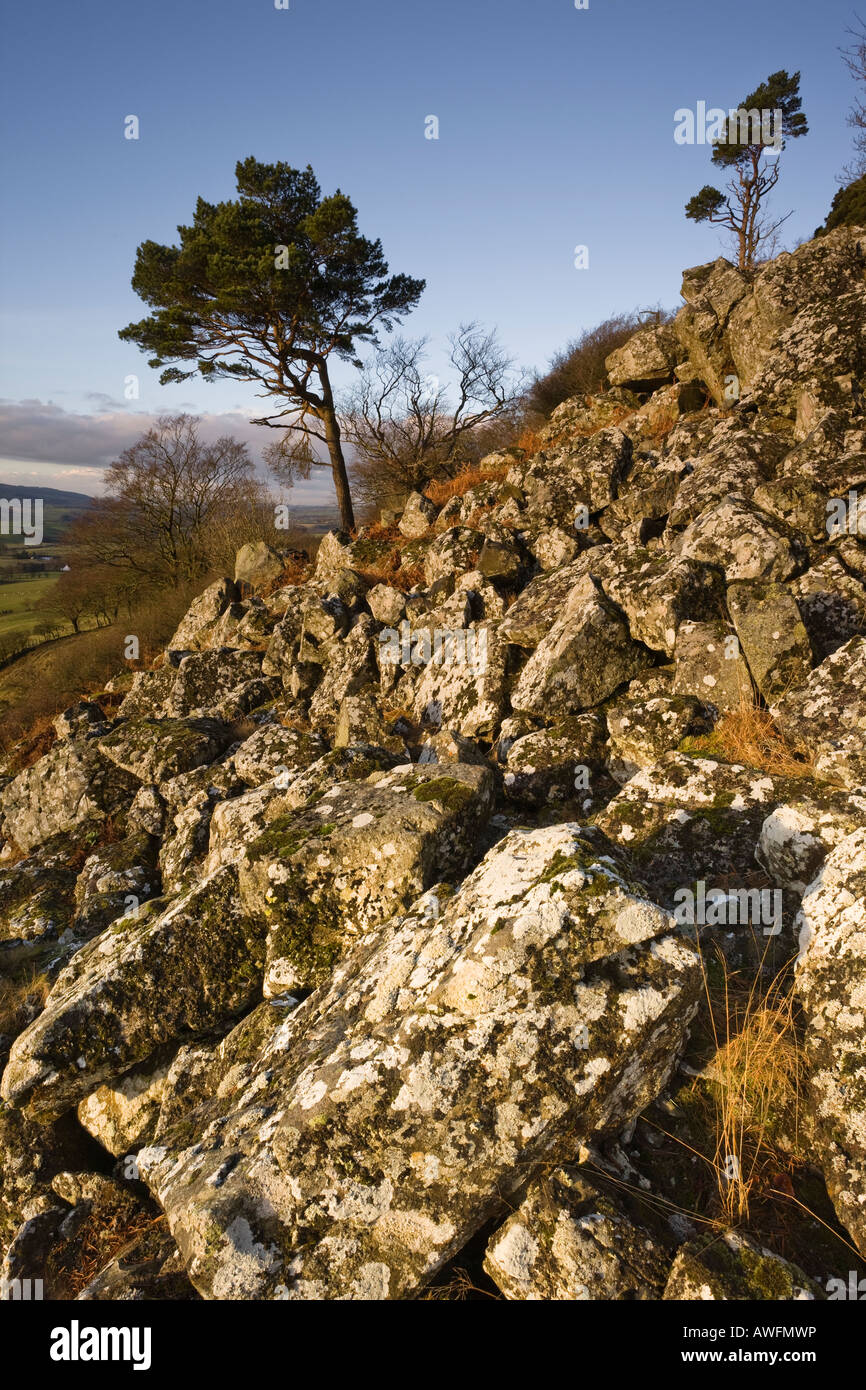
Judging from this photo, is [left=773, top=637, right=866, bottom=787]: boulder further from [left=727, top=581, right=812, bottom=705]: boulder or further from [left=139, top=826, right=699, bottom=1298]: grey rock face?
[left=139, top=826, right=699, bottom=1298]: grey rock face

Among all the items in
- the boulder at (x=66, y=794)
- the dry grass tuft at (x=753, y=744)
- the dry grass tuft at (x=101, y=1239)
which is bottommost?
the dry grass tuft at (x=101, y=1239)

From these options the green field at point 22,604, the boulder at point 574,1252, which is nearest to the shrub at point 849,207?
the boulder at point 574,1252

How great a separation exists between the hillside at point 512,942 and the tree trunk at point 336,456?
11.1 m

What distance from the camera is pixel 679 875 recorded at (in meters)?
5.14

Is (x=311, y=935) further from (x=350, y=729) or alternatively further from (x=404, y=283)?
(x=404, y=283)

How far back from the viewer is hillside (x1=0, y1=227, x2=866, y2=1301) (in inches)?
118

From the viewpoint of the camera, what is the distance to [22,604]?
44531 millimetres

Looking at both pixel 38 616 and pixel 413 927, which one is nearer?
pixel 413 927

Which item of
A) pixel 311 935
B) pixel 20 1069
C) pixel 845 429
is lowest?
pixel 20 1069

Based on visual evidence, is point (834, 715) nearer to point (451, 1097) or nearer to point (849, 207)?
point (451, 1097)

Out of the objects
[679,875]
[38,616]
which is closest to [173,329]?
[679,875]

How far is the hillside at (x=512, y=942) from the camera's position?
2.99m

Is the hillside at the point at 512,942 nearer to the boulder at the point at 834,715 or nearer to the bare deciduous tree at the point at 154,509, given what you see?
the boulder at the point at 834,715
